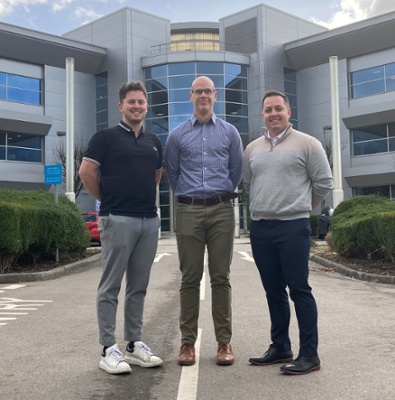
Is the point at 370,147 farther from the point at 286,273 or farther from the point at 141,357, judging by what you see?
the point at 141,357

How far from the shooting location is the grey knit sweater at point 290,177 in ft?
13.3

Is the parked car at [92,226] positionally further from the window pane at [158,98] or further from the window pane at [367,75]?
the window pane at [367,75]

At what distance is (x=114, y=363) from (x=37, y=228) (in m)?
8.51

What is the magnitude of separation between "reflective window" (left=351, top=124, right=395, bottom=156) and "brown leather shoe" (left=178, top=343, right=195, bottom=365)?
31579mm

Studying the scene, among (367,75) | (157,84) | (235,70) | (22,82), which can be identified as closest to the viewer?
(22,82)

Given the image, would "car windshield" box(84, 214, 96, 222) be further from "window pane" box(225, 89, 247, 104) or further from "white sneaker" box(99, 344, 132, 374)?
"white sneaker" box(99, 344, 132, 374)

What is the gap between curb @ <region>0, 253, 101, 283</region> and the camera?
10.6 m

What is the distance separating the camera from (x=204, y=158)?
13.9 ft

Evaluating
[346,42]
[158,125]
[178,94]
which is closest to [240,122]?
[178,94]

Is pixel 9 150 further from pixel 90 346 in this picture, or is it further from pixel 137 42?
pixel 90 346

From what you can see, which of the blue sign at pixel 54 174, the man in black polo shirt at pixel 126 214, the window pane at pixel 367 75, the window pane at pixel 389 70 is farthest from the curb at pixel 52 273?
the window pane at pixel 367 75

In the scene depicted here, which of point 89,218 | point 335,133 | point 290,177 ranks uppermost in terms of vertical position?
point 335,133

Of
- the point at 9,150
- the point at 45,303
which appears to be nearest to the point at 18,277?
the point at 45,303

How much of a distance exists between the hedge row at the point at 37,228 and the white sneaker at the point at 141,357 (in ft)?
24.2
